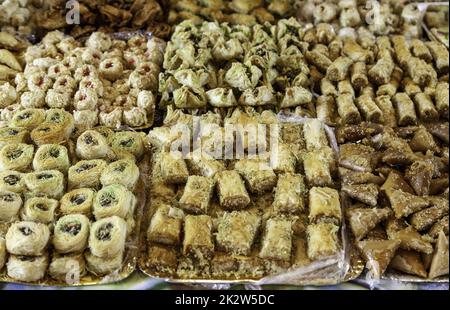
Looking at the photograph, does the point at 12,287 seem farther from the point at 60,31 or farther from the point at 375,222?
the point at 60,31

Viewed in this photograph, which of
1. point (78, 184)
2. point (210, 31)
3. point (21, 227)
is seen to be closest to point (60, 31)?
point (210, 31)

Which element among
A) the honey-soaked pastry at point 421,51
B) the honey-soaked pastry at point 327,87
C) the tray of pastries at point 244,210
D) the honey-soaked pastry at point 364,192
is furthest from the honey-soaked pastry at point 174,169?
the honey-soaked pastry at point 421,51

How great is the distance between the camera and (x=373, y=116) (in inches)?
138

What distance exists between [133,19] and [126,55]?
0.58m

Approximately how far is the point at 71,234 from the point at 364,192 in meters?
1.50

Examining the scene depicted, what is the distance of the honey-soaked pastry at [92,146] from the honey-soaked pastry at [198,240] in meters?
0.67

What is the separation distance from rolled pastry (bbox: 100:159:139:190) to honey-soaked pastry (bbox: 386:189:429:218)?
135cm

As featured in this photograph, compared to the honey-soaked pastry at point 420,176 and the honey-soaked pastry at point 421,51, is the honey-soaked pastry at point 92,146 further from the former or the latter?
the honey-soaked pastry at point 421,51

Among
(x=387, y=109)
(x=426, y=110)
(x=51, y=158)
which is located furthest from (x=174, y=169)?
(x=426, y=110)

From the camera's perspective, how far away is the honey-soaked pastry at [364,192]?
9.34 ft

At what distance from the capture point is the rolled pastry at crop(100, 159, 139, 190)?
9.24 ft

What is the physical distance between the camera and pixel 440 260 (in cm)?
254

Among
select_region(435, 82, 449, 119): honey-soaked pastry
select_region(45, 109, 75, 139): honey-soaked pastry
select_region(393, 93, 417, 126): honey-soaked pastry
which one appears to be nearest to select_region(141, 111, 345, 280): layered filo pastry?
select_region(45, 109, 75, 139): honey-soaked pastry

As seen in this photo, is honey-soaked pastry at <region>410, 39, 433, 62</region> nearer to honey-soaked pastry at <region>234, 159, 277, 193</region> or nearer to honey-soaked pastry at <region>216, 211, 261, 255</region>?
honey-soaked pastry at <region>234, 159, 277, 193</region>
